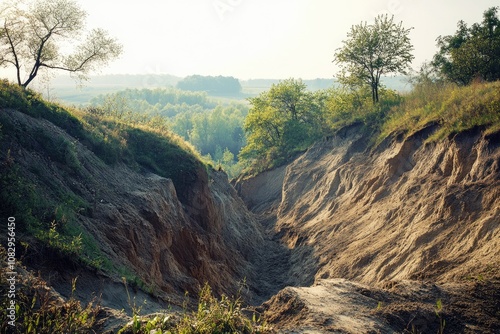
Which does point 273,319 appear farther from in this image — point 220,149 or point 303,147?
point 220,149

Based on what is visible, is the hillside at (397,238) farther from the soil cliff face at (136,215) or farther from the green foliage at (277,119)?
the green foliage at (277,119)

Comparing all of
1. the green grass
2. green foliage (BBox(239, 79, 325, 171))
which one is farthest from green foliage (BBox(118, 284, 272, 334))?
green foliage (BBox(239, 79, 325, 171))

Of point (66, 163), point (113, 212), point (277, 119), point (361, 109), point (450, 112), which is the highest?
point (361, 109)

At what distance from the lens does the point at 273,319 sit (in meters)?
9.23

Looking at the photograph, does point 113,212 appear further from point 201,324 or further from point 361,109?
point 361,109

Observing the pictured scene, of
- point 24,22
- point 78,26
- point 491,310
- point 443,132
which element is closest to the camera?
point 491,310

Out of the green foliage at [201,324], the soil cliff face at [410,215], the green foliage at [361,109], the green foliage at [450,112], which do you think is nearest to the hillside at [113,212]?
the green foliage at [201,324]

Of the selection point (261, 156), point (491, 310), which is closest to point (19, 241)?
point (491, 310)

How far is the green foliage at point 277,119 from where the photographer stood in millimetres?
47062

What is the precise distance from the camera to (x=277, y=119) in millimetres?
48844

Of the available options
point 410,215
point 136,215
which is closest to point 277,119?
point 410,215

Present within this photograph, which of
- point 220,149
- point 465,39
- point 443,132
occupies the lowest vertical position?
point 220,149

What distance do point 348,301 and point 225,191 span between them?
66.0 ft

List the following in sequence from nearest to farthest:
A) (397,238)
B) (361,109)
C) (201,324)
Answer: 1. (201,324)
2. (397,238)
3. (361,109)
